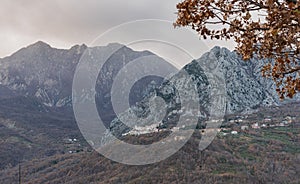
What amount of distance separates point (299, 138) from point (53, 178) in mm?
113839

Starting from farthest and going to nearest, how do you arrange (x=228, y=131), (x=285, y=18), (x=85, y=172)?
(x=228, y=131)
(x=85, y=172)
(x=285, y=18)

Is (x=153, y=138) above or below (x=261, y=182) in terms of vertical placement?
above

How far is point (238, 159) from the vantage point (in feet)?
463

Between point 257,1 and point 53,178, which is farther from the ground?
point 257,1

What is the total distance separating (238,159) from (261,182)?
23685mm

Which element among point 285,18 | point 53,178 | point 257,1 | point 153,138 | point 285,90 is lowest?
point 53,178

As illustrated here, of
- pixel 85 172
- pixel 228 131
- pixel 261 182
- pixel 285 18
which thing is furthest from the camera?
pixel 228 131

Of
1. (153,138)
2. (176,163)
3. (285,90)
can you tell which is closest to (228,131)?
(153,138)

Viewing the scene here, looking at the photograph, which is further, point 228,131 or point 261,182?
point 228,131

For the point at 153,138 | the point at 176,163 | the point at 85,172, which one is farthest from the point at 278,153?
the point at 85,172

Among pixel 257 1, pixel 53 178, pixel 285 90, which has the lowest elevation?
pixel 53 178

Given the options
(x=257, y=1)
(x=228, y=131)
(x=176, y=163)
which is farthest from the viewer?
(x=228, y=131)

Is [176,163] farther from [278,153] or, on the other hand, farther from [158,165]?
[278,153]

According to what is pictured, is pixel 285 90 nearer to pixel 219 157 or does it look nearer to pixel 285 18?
pixel 285 18
